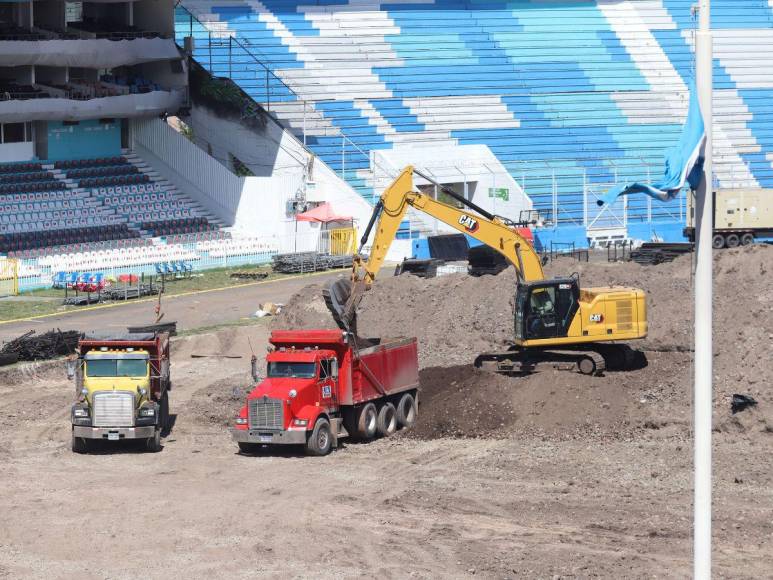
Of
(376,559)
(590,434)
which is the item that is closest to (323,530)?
(376,559)

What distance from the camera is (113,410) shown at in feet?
85.9

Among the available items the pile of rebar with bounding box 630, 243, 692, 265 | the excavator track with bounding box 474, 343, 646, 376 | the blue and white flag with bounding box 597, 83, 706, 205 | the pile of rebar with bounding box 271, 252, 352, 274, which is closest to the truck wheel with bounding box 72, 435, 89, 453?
the excavator track with bounding box 474, 343, 646, 376

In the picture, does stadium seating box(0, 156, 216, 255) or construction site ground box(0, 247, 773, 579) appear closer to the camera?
construction site ground box(0, 247, 773, 579)

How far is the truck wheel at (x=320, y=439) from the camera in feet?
84.7

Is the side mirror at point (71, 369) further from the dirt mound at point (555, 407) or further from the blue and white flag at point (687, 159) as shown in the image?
the blue and white flag at point (687, 159)

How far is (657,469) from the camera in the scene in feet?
78.8

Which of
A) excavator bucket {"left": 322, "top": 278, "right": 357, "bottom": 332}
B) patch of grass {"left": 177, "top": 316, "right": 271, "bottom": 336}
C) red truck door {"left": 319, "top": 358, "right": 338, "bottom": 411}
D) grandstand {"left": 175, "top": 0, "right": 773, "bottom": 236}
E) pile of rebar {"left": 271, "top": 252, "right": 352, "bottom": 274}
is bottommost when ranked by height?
red truck door {"left": 319, "top": 358, "right": 338, "bottom": 411}

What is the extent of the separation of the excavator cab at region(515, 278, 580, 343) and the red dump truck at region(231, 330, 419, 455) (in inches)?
133

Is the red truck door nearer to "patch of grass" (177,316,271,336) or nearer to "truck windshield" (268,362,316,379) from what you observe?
"truck windshield" (268,362,316,379)

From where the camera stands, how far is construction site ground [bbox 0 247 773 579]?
1955cm

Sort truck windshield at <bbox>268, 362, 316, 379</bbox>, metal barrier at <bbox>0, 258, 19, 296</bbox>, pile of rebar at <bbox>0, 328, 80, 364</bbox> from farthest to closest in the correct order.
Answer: metal barrier at <bbox>0, 258, 19, 296</bbox> < pile of rebar at <bbox>0, 328, 80, 364</bbox> < truck windshield at <bbox>268, 362, 316, 379</bbox>

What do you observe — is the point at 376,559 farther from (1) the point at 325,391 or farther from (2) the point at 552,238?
(2) the point at 552,238

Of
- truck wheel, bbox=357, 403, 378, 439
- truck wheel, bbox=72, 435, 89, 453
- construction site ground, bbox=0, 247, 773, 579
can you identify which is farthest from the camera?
truck wheel, bbox=357, 403, 378, 439

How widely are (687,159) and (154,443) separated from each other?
62.4ft
